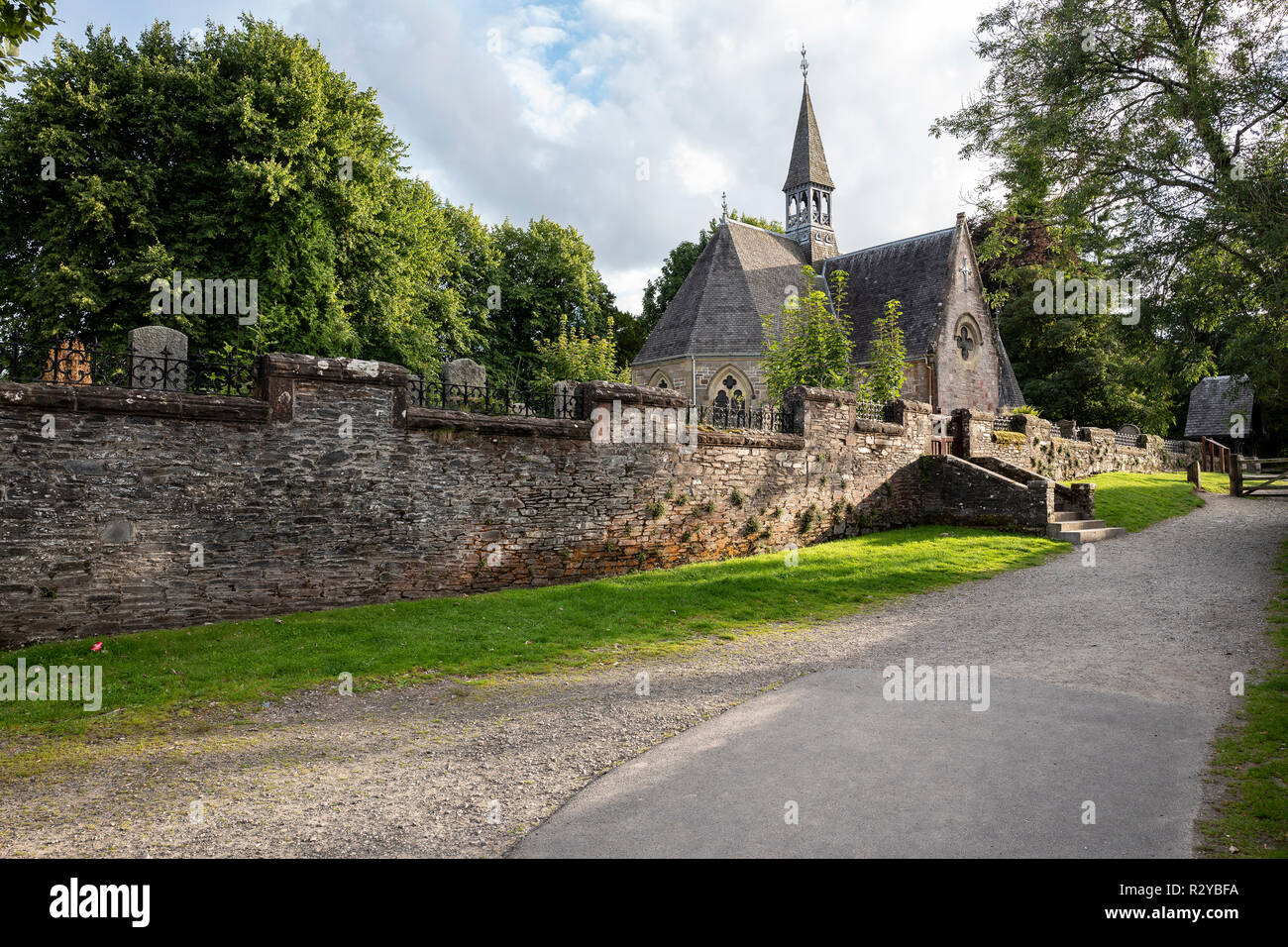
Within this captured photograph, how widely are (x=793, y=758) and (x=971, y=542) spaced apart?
11.8 meters

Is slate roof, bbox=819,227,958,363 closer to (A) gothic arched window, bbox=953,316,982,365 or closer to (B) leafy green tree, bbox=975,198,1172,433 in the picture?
(A) gothic arched window, bbox=953,316,982,365

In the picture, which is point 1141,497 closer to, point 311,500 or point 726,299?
point 726,299

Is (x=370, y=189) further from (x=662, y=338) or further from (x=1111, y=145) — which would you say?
(x=1111, y=145)

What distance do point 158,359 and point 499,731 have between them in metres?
6.62

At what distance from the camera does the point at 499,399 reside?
37.9 feet

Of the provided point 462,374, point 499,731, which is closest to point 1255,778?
point 499,731

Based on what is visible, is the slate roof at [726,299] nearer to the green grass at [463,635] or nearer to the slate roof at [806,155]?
the slate roof at [806,155]

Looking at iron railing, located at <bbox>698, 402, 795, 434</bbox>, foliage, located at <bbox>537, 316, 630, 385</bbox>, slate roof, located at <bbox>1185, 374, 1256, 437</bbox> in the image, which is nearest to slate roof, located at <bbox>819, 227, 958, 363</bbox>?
foliage, located at <bbox>537, 316, 630, 385</bbox>

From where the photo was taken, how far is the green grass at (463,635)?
22.4ft

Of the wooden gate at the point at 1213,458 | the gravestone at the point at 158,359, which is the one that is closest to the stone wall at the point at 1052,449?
the wooden gate at the point at 1213,458

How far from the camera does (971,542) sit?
15.3m

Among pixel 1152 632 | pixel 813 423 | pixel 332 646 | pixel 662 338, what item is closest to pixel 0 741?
pixel 332 646
